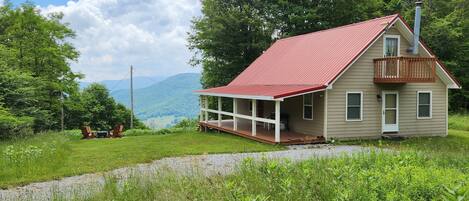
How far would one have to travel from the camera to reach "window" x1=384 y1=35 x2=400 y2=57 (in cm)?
1797

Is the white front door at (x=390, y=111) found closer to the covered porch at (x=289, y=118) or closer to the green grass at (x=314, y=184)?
the covered porch at (x=289, y=118)

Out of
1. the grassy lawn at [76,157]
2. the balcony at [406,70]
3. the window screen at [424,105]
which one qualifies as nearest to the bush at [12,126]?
the grassy lawn at [76,157]

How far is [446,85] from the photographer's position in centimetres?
1905

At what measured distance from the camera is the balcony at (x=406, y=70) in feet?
54.4

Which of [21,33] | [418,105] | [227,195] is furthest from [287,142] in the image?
[21,33]

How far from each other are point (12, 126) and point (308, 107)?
1223 centimetres

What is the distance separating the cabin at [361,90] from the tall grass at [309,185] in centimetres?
937

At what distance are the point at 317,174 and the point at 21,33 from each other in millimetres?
24185

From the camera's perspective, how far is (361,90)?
17.4 m

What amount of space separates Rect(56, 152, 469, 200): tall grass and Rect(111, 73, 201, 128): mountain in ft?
232

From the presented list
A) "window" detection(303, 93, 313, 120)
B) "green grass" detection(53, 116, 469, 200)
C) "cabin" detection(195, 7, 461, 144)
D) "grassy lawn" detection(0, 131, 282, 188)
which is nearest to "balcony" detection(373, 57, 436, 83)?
"cabin" detection(195, 7, 461, 144)

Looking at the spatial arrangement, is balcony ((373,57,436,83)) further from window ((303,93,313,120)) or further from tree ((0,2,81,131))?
tree ((0,2,81,131))

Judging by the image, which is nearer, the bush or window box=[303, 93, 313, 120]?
the bush

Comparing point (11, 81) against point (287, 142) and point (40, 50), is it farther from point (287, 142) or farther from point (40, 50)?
point (287, 142)
